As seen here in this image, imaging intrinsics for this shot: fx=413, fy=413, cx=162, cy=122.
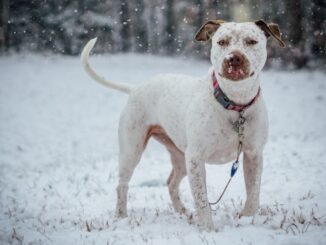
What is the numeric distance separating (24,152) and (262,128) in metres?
A: 8.34

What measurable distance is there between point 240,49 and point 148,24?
2564 cm

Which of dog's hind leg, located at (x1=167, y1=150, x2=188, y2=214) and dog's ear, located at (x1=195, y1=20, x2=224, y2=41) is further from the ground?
dog's ear, located at (x1=195, y1=20, x2=224, y2=41)

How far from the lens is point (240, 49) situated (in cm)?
344

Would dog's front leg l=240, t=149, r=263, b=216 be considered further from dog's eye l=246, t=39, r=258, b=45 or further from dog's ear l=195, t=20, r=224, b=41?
dog's ear l=195, t=20, r=224, b=41

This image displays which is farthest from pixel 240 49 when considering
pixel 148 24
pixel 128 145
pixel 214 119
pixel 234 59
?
pixel 148 24

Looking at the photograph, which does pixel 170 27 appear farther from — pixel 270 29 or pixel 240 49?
pixel 240 49

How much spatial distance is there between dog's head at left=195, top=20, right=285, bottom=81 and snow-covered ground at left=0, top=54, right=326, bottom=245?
1.34m

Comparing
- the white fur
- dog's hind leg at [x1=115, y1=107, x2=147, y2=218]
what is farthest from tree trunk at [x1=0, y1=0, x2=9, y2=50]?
the white fur

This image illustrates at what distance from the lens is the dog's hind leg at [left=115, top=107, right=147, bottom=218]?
16.0 feet

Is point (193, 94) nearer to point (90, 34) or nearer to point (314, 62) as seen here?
point (314, 62)

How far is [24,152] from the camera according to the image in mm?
10805

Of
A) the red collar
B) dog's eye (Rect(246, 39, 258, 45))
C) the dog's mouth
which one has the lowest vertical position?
the red collar

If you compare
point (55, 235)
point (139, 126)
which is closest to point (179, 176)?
point (139, 126)

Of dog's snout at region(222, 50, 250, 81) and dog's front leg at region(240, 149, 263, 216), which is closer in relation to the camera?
dog's snout at region(222, 50, 250, 81)
